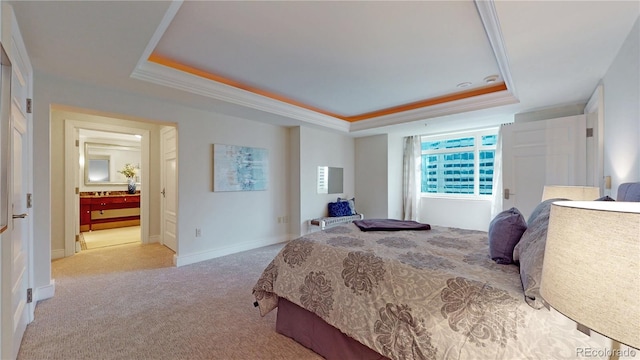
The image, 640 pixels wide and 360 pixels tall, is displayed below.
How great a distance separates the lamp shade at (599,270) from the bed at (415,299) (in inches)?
23.0

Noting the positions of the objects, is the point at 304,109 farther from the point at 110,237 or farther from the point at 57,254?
the point at 110,237

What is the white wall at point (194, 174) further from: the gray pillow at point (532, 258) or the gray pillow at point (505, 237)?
the gray pillow at point (532, 258)

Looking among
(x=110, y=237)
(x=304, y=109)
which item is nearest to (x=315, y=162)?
(x=304, y=109)

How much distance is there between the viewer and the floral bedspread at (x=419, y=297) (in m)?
1.08

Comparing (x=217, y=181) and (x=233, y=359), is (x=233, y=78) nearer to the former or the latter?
(x=217, y=181)

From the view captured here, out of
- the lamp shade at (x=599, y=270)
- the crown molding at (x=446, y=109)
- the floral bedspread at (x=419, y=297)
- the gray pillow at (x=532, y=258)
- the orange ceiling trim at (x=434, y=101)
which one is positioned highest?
the orange ceiling trim at (x=434, y=101)

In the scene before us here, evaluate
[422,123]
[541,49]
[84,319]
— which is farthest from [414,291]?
[422,123]

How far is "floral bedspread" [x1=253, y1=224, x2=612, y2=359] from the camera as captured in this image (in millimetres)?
1080

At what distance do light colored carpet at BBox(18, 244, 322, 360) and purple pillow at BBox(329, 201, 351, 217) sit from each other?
84.3 inches

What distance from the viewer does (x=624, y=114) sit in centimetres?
189

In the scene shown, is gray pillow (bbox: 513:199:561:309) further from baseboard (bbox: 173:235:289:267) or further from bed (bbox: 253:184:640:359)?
baseboard (bbox: 173:235:289:267)

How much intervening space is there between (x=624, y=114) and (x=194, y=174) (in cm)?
445

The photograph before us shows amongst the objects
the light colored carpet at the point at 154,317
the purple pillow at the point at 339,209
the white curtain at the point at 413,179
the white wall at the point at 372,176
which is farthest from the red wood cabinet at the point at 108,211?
the white curtain at the point at 413,179

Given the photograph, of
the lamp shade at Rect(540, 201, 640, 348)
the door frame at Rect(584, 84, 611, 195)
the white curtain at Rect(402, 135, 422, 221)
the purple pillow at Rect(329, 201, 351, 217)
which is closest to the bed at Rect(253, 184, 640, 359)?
the lamp shade at Rect(540, 201, 640, 348)
